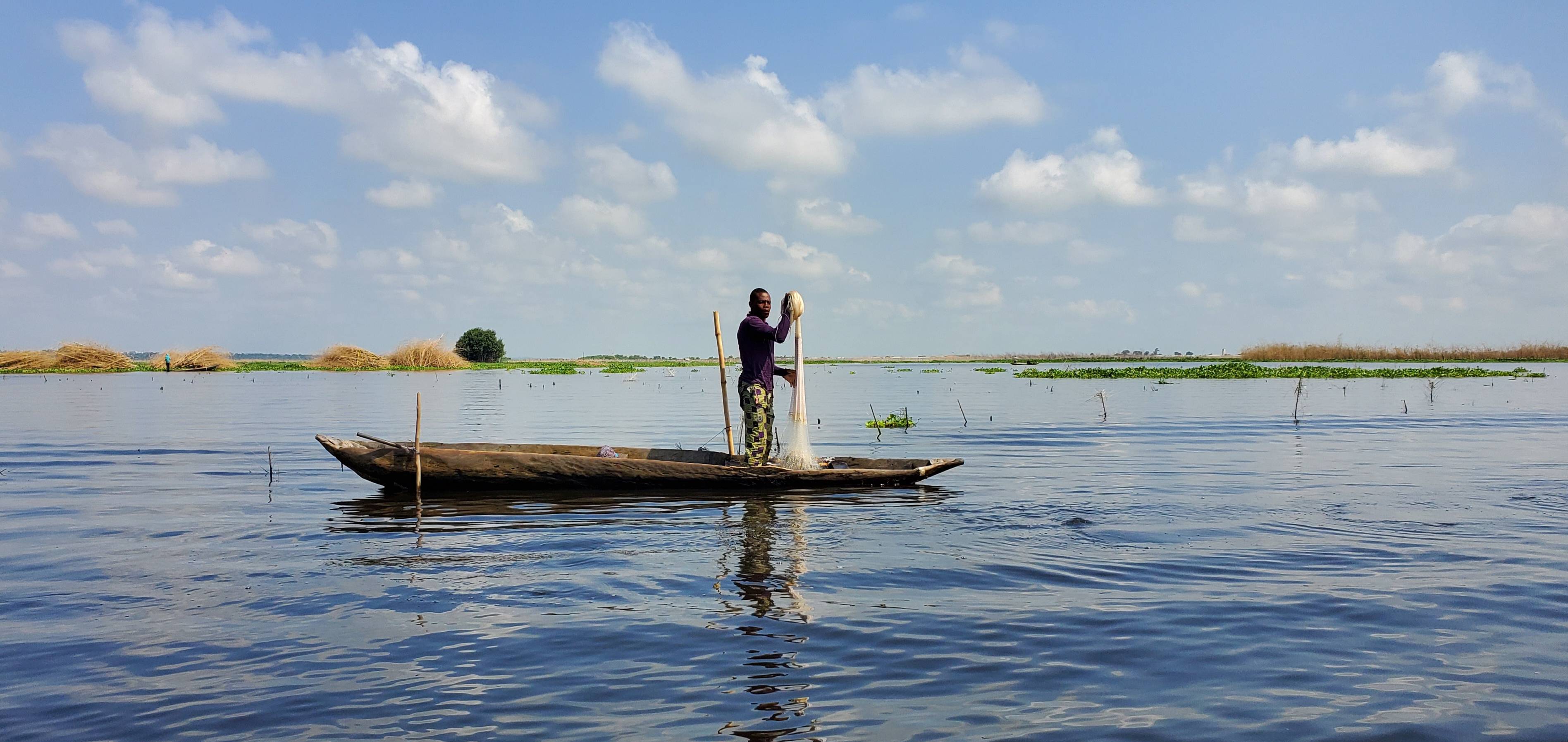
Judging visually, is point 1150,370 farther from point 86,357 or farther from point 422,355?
point 86,357

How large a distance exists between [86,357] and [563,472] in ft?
224

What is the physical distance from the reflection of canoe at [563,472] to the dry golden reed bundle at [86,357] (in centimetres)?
6645

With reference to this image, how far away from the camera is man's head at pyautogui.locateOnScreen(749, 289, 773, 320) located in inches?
447

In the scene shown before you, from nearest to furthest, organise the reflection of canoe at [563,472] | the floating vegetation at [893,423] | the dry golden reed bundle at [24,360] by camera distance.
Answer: the reflection of canoe at [563,472], the floating vegetation at [893,423], the dry golden reed bundle at [24,360]

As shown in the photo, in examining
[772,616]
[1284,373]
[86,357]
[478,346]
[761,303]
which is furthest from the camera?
[478,346]

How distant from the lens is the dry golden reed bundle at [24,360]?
206 feet

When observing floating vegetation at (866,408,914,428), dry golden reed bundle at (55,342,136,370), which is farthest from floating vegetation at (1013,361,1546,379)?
dry golden reed bundle at (55,342,136,370)

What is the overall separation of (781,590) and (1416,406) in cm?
2897

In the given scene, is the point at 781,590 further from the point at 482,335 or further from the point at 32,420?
the point at 482,335

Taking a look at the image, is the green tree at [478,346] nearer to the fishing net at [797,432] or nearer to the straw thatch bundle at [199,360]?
the straw thatch bundle at [199,360]

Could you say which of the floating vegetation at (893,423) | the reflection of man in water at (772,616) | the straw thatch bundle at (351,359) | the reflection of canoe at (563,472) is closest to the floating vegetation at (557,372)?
the straw thatch bundle at (351,359)

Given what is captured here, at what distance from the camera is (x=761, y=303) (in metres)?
11.4

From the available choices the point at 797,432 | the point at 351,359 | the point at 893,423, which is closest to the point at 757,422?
the point at 797,432

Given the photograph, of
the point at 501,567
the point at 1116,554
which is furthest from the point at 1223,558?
Answer: the point at 501,567
